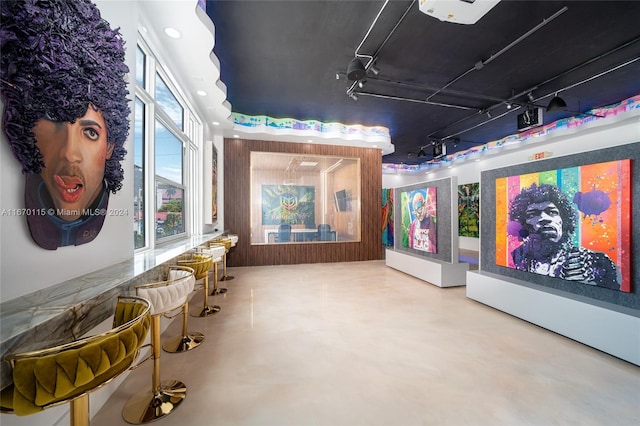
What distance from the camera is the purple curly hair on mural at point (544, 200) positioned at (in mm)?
2814

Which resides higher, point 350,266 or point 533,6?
point 533,6

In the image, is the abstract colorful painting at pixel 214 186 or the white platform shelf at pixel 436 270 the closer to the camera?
the white platform shelf at pixel 436 270

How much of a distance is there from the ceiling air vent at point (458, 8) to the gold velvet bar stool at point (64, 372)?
3.10 m

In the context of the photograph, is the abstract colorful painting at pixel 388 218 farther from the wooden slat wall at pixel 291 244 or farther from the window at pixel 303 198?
the window at pixel 303 198

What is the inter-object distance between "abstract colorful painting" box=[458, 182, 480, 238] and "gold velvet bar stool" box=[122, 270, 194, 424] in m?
9.45

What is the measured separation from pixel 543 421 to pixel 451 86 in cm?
489

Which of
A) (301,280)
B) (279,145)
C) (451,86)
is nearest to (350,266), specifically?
(301,280)

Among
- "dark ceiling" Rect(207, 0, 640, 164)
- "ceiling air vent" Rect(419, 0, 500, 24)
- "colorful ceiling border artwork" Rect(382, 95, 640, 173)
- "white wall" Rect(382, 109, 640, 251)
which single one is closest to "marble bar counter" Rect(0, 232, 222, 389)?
"dark ceiling" Rect(207, 0, 640, 164)

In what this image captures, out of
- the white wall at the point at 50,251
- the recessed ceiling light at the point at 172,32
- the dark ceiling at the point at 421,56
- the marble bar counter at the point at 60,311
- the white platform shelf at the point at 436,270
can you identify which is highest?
the dark ceiling at the point at 421,56

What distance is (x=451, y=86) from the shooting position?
15.2ft

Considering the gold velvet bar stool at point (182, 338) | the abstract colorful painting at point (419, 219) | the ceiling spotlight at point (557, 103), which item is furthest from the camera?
the abstract colorful painting at point (419, 219)

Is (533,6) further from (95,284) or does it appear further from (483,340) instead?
(95,284)

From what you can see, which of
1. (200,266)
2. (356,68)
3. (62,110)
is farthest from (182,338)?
(356,68)

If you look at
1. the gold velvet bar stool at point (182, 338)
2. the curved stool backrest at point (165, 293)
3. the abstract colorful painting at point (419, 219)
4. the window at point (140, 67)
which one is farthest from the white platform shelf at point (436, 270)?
the window at point (140, 67)
